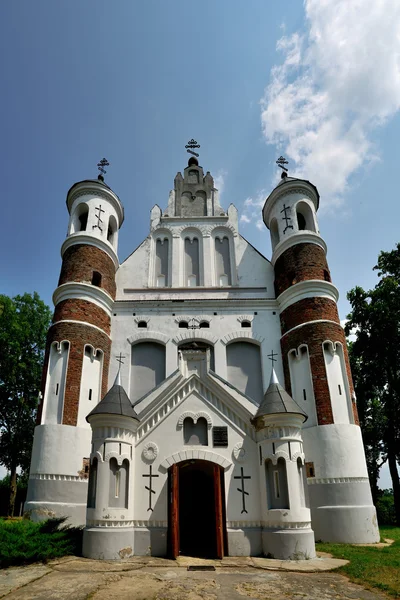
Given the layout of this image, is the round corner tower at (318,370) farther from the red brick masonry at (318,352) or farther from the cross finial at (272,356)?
the cross finial at (272,356)

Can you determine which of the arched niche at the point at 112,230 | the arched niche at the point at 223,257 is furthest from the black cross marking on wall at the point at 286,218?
the arched niche at the point at 112,230

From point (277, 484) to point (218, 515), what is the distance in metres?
1.88

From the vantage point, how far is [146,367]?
61.9 ft

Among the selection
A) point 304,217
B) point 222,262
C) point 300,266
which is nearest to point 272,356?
point 300,266

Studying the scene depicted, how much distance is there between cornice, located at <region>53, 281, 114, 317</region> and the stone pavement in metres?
10.8

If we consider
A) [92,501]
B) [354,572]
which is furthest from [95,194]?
[354,572]

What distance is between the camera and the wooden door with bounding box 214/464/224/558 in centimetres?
1041

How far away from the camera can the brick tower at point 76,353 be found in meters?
14.9

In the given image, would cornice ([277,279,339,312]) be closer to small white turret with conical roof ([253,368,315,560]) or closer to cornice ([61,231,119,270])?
small white turret with conical roof ([253,368,315,560])

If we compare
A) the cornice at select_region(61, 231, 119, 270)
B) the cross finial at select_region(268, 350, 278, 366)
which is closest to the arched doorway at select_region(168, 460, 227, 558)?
the cross finial at select_region(268, 350, 278, 366)

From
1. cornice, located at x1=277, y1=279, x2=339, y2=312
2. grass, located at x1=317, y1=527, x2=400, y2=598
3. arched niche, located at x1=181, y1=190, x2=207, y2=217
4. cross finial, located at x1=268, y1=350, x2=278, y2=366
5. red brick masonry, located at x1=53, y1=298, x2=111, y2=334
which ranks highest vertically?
arched niche, located at x1=181, y1=190, x2=207, y2=217

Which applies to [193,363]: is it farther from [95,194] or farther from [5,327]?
[5,327]

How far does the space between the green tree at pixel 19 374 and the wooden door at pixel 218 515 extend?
65.8 feet

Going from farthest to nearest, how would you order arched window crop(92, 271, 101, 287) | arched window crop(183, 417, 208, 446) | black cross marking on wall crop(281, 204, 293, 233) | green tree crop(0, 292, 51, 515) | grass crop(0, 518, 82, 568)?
green tree crop(0, 292, 51, 515), black cross marking on wall crop(281, 204, 293, 233), arched window crop(92, 271, 101, 287), arched window crop(183, 417, 208, 446), grass crop(0, 518, 82, 568)
